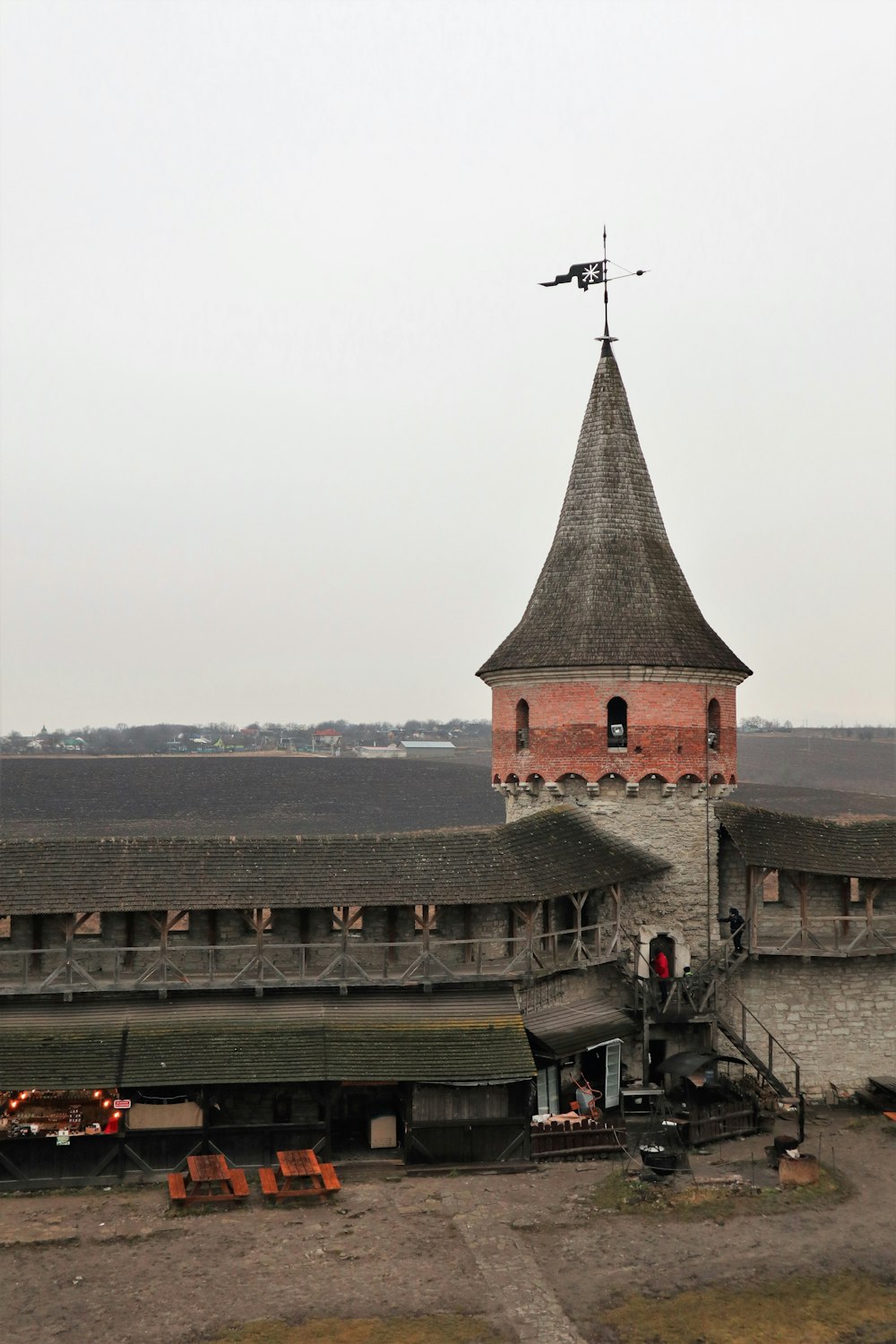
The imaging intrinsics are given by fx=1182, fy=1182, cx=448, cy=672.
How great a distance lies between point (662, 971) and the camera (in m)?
23.8

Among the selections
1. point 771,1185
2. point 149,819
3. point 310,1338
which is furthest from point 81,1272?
point 149,819

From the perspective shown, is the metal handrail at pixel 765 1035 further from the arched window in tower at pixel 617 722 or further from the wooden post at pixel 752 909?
the arched window in tower at pixel 617 722

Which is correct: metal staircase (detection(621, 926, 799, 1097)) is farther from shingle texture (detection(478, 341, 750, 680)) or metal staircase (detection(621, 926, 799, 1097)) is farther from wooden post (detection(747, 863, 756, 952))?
shingle texture (detection(478, 341, 750, 680))

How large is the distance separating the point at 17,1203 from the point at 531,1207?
7993mm

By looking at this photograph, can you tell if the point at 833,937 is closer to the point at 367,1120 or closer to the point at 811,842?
the point at 811,842

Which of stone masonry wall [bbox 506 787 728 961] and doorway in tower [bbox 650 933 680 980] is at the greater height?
stone masonry wall [bbox 506 787 728 961]

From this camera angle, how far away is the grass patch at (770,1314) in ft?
48.2

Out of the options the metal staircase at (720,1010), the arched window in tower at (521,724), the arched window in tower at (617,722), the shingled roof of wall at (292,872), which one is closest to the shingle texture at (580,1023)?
the metal staircase at (720,1010)

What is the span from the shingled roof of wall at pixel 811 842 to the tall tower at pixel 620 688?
874 mm

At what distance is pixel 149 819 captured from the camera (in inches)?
2746

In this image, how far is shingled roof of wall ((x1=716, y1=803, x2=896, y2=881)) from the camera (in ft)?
76.9

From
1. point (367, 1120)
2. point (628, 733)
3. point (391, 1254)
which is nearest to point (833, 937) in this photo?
point (628, 733)

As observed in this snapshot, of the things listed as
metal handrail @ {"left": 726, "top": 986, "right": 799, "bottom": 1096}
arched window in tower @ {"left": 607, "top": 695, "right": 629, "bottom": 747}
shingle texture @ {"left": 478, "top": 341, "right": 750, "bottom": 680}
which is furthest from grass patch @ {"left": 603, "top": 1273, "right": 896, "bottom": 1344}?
shingle texture @ {"left": 478, "top": 341, "right": 750, "bottom": 680}

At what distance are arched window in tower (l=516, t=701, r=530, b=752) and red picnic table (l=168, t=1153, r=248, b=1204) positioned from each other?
419 inches
